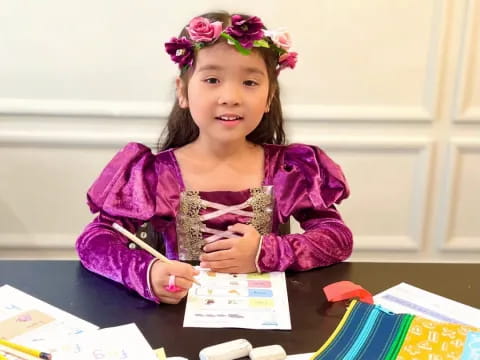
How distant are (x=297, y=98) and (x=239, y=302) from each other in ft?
4.91

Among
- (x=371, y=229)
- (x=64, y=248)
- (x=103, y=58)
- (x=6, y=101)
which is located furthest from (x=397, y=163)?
(x=6, y=101)

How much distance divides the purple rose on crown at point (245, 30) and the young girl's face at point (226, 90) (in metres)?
0.03

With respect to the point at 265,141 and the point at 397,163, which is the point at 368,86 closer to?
the point at 397,163

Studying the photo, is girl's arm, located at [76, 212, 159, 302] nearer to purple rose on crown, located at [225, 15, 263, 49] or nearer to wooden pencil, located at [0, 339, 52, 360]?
wooden pencil, located at [0, 339, 52, 360]

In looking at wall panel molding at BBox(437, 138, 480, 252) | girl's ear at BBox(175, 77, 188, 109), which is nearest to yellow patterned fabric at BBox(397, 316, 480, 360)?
girl's ear at BBox(175, 77, 188, 109)

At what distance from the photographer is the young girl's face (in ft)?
4.63

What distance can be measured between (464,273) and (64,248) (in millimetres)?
1796

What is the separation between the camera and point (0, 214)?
2607 mm

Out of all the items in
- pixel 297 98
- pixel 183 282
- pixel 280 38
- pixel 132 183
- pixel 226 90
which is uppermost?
pixel 280 38

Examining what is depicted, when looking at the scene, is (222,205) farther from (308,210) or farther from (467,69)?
(467,69)

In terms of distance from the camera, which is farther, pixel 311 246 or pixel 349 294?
pixel 311 246

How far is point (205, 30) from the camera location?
4.60 ft

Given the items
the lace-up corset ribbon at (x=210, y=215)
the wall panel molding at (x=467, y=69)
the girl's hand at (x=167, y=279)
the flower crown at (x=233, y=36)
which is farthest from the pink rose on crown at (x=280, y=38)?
the wall panel molding at (x=467, y=69)

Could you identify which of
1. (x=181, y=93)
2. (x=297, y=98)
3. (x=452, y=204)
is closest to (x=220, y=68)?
(x=181, y=93)
